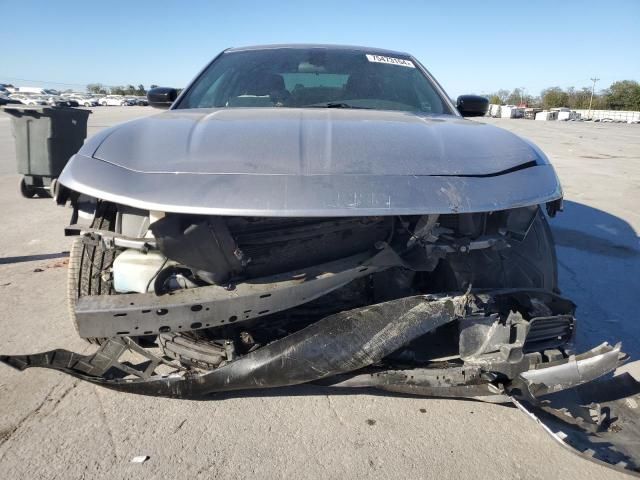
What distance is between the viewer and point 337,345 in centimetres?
193

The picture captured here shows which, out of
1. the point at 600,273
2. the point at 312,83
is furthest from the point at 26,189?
the point at 600,273

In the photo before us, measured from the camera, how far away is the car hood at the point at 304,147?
5.81ft

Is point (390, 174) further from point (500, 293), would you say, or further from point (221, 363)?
point (221, 363)

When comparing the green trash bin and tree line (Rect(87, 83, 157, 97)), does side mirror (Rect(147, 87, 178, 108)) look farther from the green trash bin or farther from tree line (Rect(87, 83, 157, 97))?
tree line (Rect(87, 83, 157, 97))

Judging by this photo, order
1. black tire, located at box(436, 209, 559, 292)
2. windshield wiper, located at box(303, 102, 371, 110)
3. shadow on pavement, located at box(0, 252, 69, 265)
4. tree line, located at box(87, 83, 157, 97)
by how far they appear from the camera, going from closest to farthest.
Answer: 1. black tire, located at box(436, 209, 559, 292)
2. windshield wiper, located at box(303, 102, 371, 110)
3. shadow on pavement, located at box(0, 252, 69, 265)
4. tree line, located at box(87, 83, 157, 97)

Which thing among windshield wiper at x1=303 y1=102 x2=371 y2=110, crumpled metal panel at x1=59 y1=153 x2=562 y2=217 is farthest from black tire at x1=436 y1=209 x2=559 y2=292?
windshield wiper at x1=303 y1=102 x2=371 y2=110

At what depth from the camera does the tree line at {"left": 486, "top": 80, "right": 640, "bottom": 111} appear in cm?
7526

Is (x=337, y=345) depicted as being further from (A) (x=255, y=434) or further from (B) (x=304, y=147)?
(B) (x=304, y=147)

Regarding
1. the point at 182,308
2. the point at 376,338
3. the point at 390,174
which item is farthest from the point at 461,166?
the point at 182,308

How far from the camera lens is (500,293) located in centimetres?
210

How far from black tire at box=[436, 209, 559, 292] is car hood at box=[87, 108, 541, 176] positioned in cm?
47

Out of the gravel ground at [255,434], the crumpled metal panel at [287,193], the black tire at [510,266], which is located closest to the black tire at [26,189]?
the gravel ground at [255,434]

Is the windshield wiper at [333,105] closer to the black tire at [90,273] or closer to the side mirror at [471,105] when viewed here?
the side mirror at [471,105]

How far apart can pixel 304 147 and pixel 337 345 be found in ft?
2.60
